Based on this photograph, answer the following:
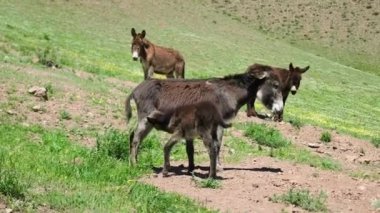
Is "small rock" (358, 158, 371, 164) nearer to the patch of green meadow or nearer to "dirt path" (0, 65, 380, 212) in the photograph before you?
"dirt path" (0, 65, 380, 212)

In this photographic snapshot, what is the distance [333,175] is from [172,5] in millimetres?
50907

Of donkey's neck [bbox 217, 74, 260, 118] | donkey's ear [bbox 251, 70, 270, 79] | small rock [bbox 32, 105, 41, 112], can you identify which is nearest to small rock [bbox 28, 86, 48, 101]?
small rock [bbox 32, 105, 41, 112]

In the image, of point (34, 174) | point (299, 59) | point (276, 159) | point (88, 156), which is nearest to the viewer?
point (34, 174)

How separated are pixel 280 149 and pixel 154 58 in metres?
9.96

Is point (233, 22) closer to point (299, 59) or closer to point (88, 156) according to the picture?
point (299, 59)

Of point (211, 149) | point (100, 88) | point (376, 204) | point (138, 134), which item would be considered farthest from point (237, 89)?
point (100, 88)

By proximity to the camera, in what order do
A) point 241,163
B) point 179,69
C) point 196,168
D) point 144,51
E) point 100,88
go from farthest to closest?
point 179,69, point 144,51, point 100,88, point 241,163, point 196,168

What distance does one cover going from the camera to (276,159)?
15.3 meters

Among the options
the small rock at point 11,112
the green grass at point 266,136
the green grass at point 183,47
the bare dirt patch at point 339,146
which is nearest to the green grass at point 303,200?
the bare dirt patch at point 339,146

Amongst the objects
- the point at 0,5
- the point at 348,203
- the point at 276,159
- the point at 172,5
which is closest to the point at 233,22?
the point at 172,5

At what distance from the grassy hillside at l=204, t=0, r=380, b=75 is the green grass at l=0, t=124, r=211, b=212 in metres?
52.4

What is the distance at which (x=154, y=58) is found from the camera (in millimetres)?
25781

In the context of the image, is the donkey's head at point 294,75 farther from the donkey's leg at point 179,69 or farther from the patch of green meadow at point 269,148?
the donkey's leg at point 179,69

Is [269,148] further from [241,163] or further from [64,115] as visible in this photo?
[64,115]
